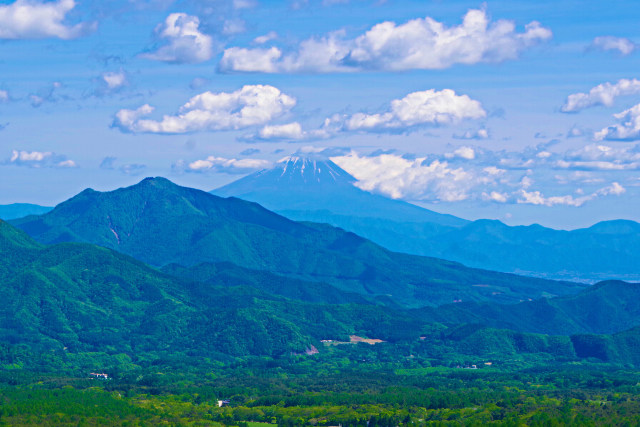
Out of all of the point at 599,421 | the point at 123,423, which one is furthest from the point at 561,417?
the point at 123,423

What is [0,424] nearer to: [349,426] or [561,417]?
[349,426]

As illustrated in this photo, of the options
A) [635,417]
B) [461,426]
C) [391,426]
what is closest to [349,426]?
[391,426]

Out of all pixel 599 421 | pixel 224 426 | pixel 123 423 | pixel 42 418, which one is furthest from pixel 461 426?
pixel 42 418

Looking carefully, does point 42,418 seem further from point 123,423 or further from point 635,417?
point 635,417

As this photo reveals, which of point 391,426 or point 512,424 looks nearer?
point 512,424

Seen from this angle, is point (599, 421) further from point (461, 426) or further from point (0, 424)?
point (0, 424)

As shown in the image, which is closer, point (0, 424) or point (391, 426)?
point (0, 424)
